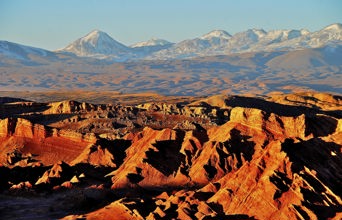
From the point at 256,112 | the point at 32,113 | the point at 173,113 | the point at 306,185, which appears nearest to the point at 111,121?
the point at 173,113

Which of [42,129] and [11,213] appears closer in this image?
[11,213]

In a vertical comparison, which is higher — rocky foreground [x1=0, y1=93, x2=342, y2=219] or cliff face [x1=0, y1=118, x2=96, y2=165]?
rocky foreground [x1=0, y1=93, x2=342, y2=219]

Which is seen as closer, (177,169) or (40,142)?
(177,169)

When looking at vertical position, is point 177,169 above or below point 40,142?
above

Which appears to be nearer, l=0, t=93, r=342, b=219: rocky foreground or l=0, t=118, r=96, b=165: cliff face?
l=0, t=93, r=342, b=219: rocky foreground

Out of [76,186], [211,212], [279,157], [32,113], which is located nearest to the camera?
[211,212]

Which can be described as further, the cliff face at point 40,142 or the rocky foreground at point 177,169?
the cliff face at point 40,142

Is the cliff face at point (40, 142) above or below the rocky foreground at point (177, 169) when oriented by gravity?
below

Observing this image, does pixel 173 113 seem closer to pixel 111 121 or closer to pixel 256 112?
pixel 111 121
